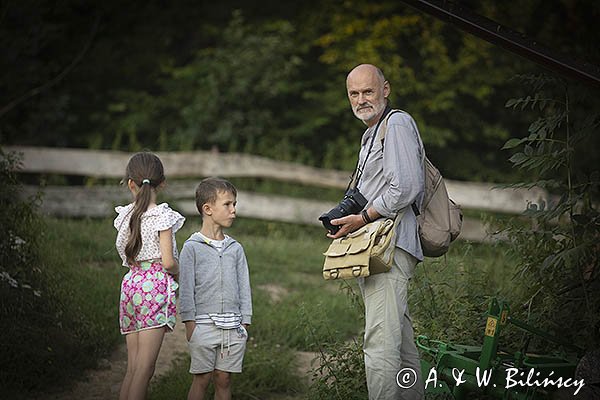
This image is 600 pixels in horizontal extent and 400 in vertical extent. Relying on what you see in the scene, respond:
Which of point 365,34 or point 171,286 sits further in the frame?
point 365,34

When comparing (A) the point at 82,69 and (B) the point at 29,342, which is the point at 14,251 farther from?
(A) the point at 82,69

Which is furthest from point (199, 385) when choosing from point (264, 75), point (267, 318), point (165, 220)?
point (264, 75)

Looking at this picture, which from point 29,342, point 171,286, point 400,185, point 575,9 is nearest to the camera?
point 400,185

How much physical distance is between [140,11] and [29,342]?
8.76 meters

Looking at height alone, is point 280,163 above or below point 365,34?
below

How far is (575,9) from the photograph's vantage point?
12.6m

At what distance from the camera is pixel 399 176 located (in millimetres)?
4074

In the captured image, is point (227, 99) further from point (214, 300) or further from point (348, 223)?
point (348, 223)

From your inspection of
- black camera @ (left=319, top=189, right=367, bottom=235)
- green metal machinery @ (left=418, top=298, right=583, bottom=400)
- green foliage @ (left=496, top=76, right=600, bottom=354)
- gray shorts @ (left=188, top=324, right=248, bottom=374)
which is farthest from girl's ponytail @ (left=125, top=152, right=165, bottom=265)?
green foliage @ (left=496, top=76, right=600, bottom=354)

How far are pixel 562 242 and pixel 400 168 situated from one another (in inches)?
54.0

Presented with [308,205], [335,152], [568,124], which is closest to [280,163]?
[308,205]

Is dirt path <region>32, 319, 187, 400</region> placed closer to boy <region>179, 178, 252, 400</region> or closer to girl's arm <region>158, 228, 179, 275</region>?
boy <region>179, 178, 252, 400</region>

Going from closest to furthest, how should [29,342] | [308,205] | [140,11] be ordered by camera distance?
[29,342], [308,205], [140,11]

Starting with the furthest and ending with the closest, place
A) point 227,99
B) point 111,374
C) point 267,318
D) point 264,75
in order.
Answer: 1. point 264,75
2. point 227,99
3. point 267,318
4. point 111,374
